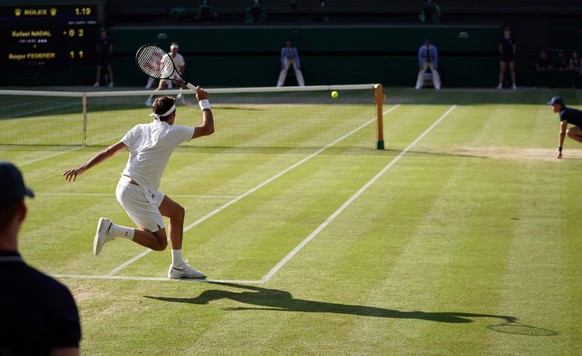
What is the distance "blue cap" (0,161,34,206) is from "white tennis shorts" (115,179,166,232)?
6789 millimetres

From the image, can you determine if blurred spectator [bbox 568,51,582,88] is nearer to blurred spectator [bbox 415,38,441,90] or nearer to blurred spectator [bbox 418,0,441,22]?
blurred spectator [bbox 415,38,441,90]

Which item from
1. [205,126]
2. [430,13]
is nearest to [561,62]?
[430,13]

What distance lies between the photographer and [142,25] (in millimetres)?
44031

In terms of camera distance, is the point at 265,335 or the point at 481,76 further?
the point at 481,76

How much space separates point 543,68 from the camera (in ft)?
133

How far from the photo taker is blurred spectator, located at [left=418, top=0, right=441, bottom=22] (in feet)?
138

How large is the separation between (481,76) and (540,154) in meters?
20.2

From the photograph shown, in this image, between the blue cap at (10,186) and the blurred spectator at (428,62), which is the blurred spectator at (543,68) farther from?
the blue cap at (10,186)

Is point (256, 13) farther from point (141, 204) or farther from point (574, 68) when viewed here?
point (141, 204)

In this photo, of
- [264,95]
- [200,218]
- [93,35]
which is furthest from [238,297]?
[93,35]

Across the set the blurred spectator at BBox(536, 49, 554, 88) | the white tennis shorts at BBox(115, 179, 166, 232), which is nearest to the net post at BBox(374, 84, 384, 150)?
the white tennis shorts at BBox(115, 179, 166, 232)

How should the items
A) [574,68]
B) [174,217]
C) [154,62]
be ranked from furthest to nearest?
[574,68] → [154,62] → [174,217]

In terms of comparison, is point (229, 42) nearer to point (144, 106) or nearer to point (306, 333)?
point (144, 106)

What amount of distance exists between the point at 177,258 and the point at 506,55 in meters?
31.0
